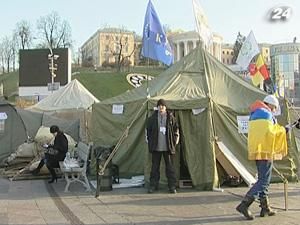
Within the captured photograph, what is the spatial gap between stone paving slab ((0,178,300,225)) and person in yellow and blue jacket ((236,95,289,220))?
28cm

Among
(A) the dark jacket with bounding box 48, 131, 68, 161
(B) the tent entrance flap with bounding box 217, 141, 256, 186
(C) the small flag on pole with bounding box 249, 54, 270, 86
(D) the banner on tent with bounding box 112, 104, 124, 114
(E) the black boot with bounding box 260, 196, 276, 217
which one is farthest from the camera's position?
(C) the small flag on pole with bounding box 249, 54, 270, 86

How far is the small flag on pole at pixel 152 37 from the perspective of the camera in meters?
13.2

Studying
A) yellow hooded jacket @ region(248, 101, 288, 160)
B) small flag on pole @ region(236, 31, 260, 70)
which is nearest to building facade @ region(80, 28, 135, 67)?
small flag on pole @ region(236, 31, 260, 70)

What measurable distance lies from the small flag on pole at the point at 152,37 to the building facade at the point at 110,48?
87.3 meters

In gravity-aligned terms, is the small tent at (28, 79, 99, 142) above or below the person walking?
above

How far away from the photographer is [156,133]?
11195 mm

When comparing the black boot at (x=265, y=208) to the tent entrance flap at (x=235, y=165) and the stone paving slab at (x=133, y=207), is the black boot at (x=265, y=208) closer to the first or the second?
the stone paving slab at (x=133, y=207)

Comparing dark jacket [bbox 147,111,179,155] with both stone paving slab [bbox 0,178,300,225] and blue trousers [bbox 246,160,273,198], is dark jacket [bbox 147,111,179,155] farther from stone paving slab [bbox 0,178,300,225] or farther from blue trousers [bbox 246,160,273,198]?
blue trousers [bbox 246,160,273,198]

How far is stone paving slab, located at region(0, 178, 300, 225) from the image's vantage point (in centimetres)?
847

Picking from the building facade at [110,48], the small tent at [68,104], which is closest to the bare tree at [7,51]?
the building facade at [110,48]

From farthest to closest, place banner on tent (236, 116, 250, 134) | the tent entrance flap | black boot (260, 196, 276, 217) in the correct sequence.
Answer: banner on tent (236, 116, 250, 134), the tent entrance flap, black boot (260, 196, 276, 217)

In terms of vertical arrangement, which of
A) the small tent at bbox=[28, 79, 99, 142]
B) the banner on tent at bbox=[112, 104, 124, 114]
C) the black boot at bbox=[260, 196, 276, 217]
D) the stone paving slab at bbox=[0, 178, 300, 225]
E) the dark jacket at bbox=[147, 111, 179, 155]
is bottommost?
the stone paving slab at bbox=[0, 178, 300, 225]

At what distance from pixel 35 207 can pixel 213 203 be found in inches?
134

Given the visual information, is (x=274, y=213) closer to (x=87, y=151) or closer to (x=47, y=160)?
(x=87, y=151)
